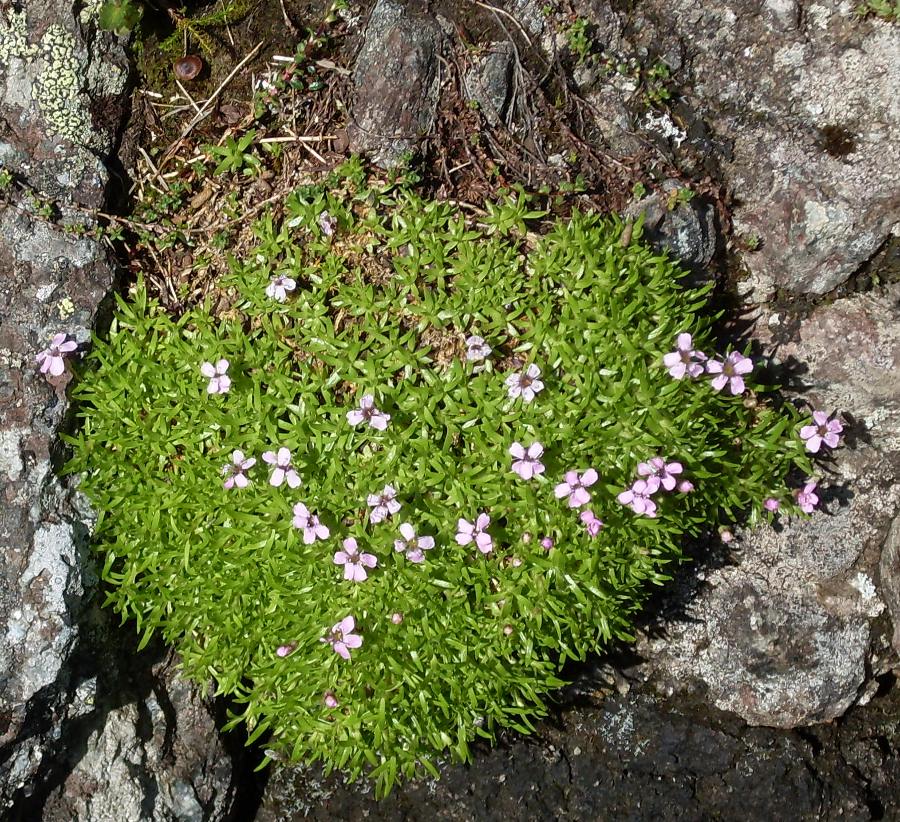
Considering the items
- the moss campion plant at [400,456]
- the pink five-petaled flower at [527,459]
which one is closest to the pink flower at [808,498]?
the moss campion plant at [400,456]

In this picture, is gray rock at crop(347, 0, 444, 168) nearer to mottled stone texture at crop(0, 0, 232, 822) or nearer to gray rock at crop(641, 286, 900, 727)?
mottled stone texture at crop(0, 0, 232, 822)

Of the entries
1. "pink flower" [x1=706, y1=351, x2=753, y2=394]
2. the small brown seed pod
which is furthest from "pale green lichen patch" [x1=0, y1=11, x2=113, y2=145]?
"pink flower" [x1=706, y1=351, x2=753, y2=394]

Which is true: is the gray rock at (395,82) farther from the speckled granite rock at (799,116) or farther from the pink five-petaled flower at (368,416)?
the pink five-petaled flower at (368,416)

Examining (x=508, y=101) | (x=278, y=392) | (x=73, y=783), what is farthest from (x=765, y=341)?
(x=73, y=783)

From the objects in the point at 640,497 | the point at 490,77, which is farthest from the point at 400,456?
the point at 490,77

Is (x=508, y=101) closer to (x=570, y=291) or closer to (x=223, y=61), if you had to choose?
(x=570, y=291)

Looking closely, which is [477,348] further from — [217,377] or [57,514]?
[57,514]
